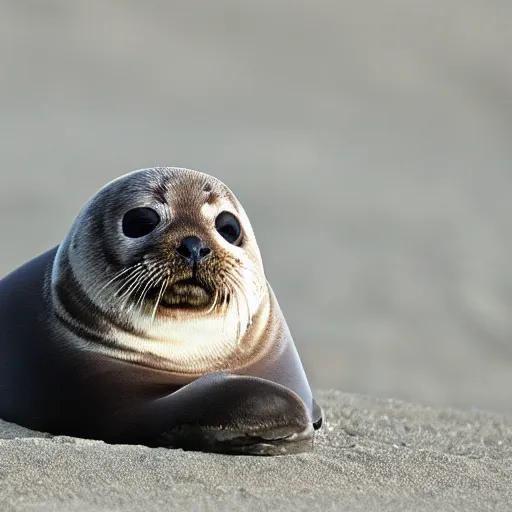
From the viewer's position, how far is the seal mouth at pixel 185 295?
7016 millimetres

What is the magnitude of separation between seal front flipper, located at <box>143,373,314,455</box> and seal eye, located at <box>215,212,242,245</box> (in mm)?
1032

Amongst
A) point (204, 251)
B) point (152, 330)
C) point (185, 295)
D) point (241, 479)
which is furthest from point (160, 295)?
point (241, 479)

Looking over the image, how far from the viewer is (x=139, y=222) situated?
7.18m

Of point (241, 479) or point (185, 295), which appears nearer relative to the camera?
point (241, 479)

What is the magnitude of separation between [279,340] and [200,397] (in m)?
1.32

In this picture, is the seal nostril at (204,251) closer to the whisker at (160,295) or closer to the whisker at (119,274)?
the whisker at (160,295)

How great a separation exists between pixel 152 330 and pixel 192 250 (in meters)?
0.54

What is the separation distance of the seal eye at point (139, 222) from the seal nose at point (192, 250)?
0.24m

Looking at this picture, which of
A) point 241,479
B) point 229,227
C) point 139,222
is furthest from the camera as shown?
point 229,227

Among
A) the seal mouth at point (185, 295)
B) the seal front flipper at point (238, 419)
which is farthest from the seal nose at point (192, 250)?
the seal front flipper at point (238, 419)

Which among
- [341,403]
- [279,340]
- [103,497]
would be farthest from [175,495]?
[341,403]

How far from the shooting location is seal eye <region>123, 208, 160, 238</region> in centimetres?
714

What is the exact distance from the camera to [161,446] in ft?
21.6

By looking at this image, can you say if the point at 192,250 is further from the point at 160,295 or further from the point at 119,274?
the point at 119,274
